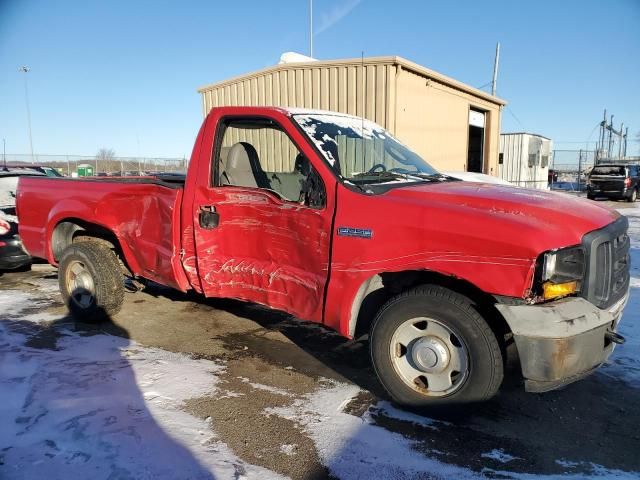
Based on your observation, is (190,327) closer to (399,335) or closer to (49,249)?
(49,249)

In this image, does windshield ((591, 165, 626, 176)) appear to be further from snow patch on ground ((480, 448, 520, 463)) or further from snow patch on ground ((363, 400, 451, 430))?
snow patch on ground ((480, 448, 520, 463))

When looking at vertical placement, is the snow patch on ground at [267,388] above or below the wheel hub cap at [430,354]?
below

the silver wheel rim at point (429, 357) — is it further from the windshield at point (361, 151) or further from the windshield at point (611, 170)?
the windshield at point (611, 170)

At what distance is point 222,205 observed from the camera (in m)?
3.86

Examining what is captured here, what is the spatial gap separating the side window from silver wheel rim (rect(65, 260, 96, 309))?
1.90 m

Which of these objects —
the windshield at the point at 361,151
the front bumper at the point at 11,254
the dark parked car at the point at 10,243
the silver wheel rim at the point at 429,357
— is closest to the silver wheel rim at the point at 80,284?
the dark parked car at the point at 10,243

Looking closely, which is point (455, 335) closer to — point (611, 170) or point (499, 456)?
point (499, 456)

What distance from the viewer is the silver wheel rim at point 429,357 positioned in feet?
9.58

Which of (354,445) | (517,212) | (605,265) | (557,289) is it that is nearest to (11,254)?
(354,445)

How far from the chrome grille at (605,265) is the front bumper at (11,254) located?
6828mm

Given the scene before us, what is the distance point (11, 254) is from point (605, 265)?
7101 mm

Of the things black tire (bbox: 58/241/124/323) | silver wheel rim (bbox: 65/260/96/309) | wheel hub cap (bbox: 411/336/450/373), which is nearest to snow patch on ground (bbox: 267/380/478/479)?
wheel hub cap (bbox: 411/336/450/373)

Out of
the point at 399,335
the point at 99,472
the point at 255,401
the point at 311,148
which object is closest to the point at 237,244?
the point at 311,148

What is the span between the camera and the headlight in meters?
2.59
